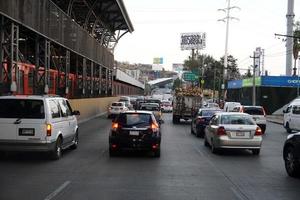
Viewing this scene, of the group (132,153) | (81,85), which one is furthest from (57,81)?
(132,153)

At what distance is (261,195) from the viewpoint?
402 inches

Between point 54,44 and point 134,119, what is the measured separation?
18377 mm

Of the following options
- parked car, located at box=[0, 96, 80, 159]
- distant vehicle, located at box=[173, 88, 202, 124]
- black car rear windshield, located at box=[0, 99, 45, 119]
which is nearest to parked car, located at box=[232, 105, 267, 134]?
distant vehicle, located at box=[173, 88, 202, 124]

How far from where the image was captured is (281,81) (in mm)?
64125

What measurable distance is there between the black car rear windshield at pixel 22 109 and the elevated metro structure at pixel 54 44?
6053 millimetres

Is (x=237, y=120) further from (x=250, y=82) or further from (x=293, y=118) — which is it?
(x=250, y=82)

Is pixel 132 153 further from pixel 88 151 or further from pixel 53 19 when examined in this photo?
pixel 53 19

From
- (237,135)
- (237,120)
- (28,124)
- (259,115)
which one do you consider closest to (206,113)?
(259,115)

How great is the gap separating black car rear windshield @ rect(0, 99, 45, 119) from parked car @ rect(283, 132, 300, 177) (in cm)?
634

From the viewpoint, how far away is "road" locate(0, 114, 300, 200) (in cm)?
1011

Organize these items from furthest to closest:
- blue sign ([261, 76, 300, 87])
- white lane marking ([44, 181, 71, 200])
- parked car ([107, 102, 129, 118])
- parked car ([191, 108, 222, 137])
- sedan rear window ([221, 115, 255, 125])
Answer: blue sign ([261, 76, 300, 87])
parked car ([107, 102, 129, 118])
parked car ([191, 108, 222, 137])
sedan rear window ([221, 115, 255, 125])
white lane marking ([44, 181, 71, 200])

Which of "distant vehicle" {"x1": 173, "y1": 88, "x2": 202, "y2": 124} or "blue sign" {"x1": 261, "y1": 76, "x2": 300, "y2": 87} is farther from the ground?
"blue sign" {"x1": 261, "y1": 76, "x2": 300, "y2": 87}

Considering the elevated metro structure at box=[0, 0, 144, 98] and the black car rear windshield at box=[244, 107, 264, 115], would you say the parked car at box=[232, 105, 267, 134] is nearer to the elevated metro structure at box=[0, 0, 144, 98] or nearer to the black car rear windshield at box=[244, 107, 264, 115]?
the black car rear windshield at box=[244, 107, 264, 115]

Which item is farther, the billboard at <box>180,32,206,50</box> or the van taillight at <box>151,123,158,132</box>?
the billboard at <box>180,32,206,50</box>
